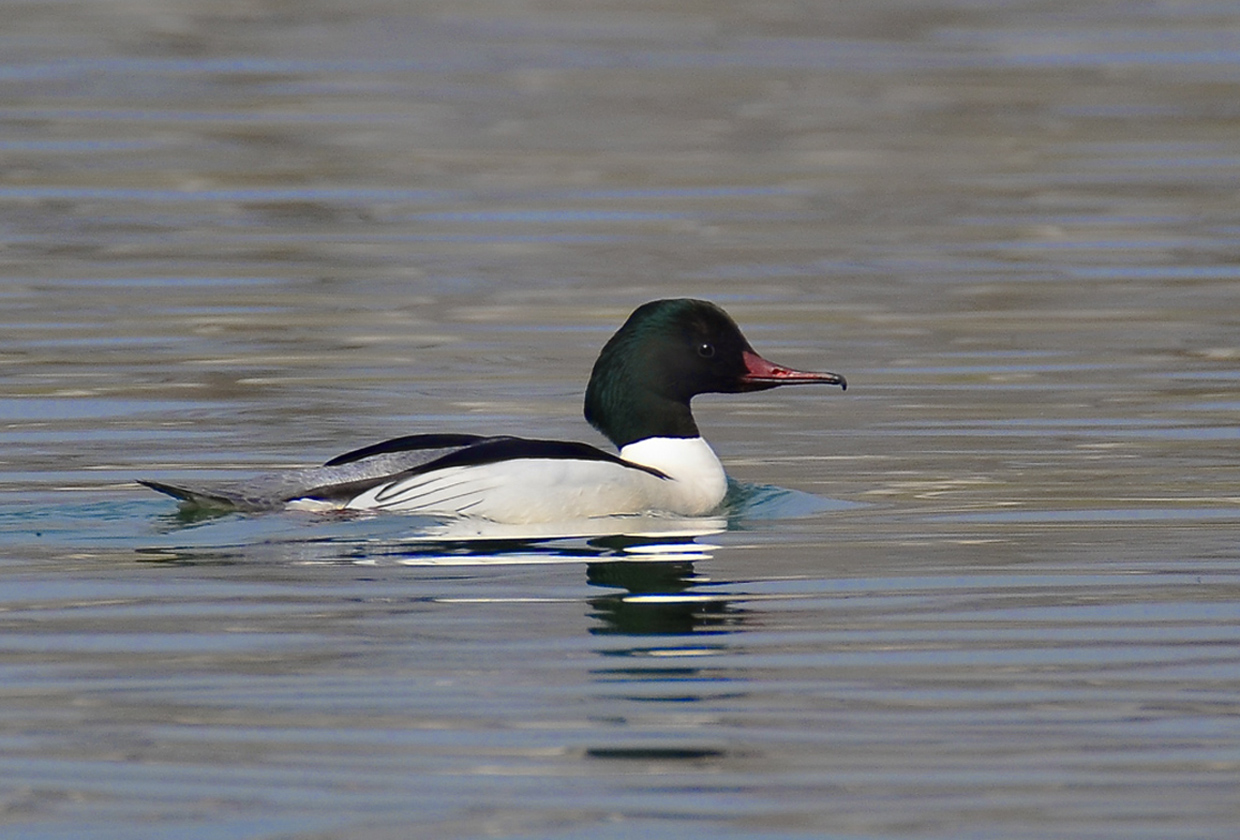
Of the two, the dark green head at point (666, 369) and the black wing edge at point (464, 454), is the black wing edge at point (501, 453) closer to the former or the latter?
the black wing edge at point (464, 454)

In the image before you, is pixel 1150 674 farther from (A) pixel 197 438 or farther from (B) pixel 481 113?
(B) pixel 481 113

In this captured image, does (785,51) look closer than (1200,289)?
No

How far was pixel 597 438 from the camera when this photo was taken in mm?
10477

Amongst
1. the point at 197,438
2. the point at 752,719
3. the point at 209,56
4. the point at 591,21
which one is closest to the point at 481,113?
the point at 209,56

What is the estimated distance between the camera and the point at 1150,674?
6.28m

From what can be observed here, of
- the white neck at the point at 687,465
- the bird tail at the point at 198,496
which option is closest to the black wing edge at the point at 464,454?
the bird tail at the point at 198,496

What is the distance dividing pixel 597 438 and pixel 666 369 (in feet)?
4.60

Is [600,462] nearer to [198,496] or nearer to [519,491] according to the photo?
[519,491]

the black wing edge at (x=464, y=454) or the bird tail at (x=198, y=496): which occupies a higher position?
the black wing edge at (x=464, y=454)

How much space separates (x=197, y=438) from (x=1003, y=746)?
5034mm

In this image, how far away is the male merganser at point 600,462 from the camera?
8.34 metres

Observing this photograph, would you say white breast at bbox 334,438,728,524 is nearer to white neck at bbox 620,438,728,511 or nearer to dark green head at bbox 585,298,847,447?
white neck at bbox 620,438,728,511

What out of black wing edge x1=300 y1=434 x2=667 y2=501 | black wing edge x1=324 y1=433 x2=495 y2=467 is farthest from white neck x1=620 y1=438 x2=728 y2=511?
black wing edge x1=324 y1=433 x2=495 y2=467

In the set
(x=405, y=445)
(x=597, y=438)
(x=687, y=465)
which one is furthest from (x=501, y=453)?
(x=597, y=438)
